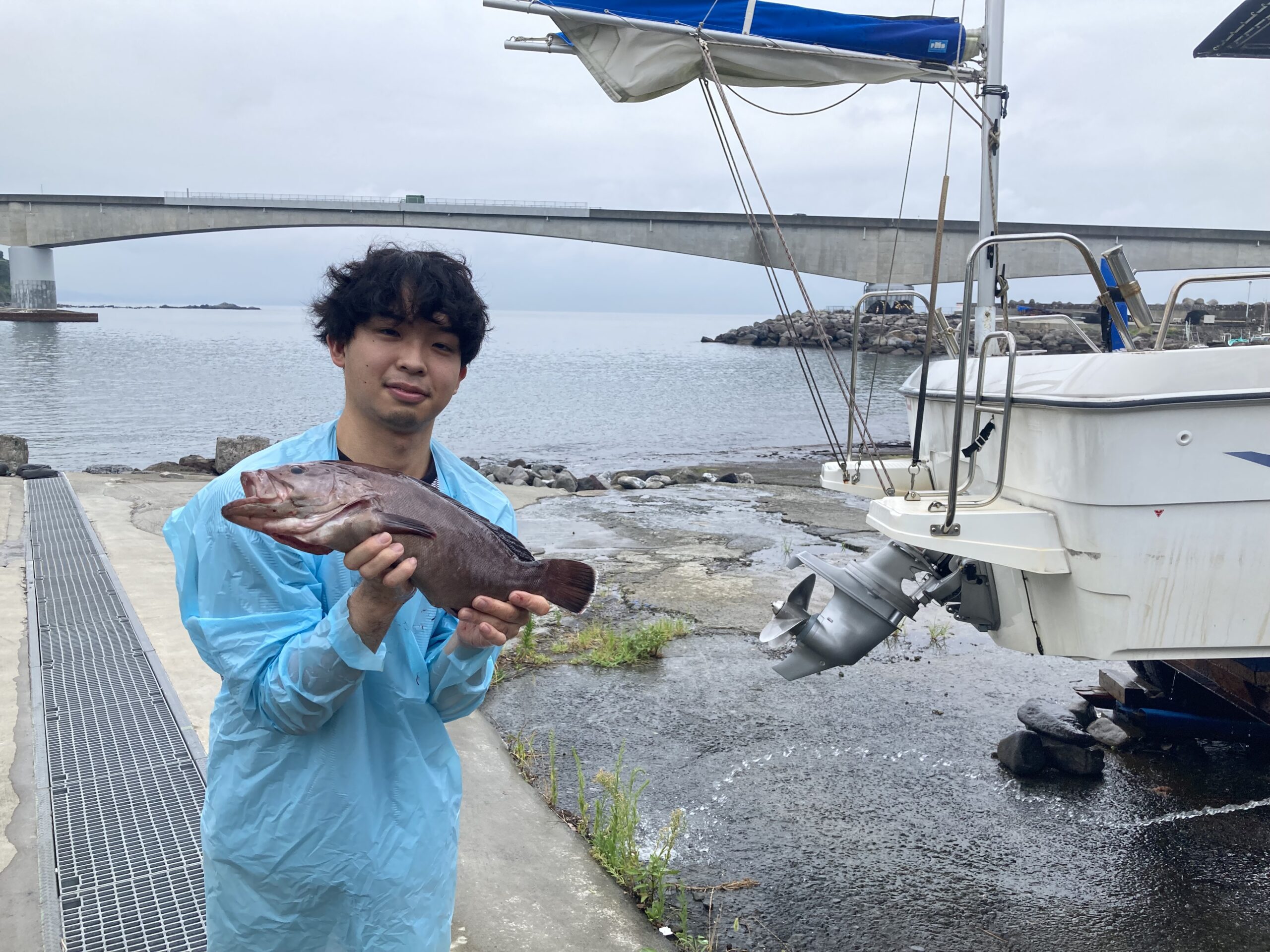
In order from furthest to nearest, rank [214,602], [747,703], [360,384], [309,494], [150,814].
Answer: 1. [747,703]
2. [150,814]
3. [360,384]
4. [214,602]
5. [309,494]

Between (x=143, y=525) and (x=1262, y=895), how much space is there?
27.3 ft

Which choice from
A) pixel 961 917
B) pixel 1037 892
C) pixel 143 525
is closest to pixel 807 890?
pixel 961 917

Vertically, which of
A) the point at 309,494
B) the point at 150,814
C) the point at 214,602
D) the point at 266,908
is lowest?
the point at 150,814

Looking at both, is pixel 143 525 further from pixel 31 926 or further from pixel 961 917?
pixel 961 917

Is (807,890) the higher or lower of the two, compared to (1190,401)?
lower

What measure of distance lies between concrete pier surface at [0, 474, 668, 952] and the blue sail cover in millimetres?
3990

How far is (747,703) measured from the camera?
18.8 ft

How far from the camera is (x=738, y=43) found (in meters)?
5.54

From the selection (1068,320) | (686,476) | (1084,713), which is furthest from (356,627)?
(686,476)

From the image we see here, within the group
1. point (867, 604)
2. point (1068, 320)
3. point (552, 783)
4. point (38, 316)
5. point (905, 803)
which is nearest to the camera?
point (552, 783)

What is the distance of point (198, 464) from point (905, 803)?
14268 millimetres

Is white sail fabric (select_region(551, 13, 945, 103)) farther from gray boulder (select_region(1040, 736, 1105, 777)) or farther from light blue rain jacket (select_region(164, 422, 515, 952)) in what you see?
light blue rain jacket (select_region(164, 422, 515, 952))

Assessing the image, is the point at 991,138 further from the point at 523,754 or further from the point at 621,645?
the point at 523,754

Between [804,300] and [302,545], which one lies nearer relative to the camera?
[302,545]
